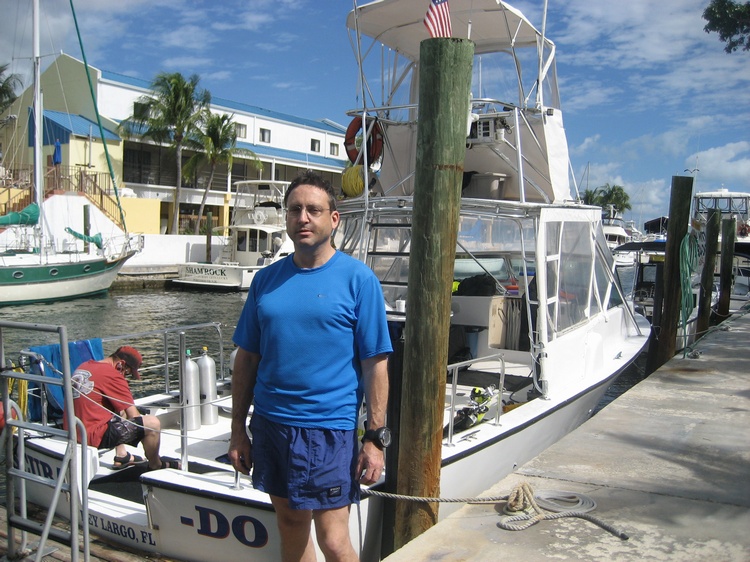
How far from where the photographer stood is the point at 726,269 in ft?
58.8

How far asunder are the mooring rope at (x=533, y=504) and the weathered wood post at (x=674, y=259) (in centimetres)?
754

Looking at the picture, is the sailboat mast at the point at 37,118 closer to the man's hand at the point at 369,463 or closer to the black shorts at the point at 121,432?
the black shorts at the point at 121,432

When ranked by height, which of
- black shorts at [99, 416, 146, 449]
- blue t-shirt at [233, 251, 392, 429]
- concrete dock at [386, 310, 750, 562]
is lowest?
concrete dock at [386, 310, 750, 562]

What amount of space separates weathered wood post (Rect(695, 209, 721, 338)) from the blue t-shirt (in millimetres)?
14151

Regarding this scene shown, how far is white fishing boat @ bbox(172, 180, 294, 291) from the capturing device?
97.9 feet

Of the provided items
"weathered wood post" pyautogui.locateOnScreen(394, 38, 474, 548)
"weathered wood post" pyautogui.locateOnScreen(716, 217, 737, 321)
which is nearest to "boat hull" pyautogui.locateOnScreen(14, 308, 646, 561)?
"weathered wood post" pyautogui.locateOnScreen(394, 38, 474, 548)

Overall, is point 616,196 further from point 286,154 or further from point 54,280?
point 54,280

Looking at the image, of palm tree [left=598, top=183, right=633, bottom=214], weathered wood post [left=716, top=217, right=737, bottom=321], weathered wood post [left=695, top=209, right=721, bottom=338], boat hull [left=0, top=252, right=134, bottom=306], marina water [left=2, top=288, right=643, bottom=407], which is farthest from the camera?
palm tree [left=598, top=183, right=633, bottom=214]

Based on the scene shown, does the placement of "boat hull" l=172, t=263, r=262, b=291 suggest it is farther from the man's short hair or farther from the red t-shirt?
the man's short hair

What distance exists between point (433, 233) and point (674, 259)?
8107 mm

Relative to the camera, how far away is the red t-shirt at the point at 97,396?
213 inches

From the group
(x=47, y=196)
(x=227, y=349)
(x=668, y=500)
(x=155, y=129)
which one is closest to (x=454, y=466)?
(x=668, y=500)

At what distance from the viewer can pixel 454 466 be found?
5344 millimetres

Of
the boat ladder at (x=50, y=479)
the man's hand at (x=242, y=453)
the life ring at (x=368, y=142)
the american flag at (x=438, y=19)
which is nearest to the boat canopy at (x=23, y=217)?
the life ring at (x=368, y=142)
